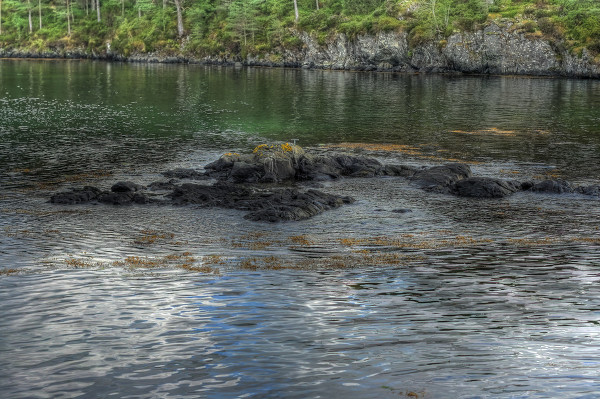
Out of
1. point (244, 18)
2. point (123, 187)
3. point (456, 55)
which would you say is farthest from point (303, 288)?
point (244, 18)

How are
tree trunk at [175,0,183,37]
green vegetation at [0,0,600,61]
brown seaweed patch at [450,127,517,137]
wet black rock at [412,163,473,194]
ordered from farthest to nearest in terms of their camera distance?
1. tree trunk at [175,0,183,37]
2. green vegetation at [0,0,600,61]
3. brown seaweed patch at [450,127,517,137]
4. wet black rock at [412,163,473,194]

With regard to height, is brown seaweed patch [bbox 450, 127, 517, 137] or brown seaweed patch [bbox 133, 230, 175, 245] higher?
brown seaweed patch [bbox 450, 127, 517, 137]

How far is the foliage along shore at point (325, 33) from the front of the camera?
320 feet

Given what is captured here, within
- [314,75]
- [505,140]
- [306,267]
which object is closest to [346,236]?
[306,267]

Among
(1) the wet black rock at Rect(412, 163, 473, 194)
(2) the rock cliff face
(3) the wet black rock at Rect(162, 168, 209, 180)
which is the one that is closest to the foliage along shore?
(2) the rock cliff face

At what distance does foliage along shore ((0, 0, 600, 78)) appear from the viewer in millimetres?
97562

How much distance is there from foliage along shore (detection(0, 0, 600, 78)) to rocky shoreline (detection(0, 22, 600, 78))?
0.49 ft

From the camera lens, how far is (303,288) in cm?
1705

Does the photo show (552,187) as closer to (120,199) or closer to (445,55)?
(120,199)

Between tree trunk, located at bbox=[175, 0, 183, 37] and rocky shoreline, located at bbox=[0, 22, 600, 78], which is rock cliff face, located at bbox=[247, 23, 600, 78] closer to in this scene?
rocky shoreline, located at bbox=[0, 22, 600, 78]

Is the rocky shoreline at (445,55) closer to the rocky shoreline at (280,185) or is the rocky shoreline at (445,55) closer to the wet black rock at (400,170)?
the wet black rock at (400,170)

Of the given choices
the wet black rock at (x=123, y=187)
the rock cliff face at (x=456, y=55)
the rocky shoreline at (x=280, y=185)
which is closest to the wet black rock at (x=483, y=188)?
the rocky shoreline at (x=280, y=185)

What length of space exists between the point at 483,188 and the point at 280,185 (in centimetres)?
937

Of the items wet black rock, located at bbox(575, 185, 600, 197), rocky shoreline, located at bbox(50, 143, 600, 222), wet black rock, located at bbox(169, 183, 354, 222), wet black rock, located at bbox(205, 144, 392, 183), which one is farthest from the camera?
wet black rock, located at bbox(205, 144, 392, 183)
